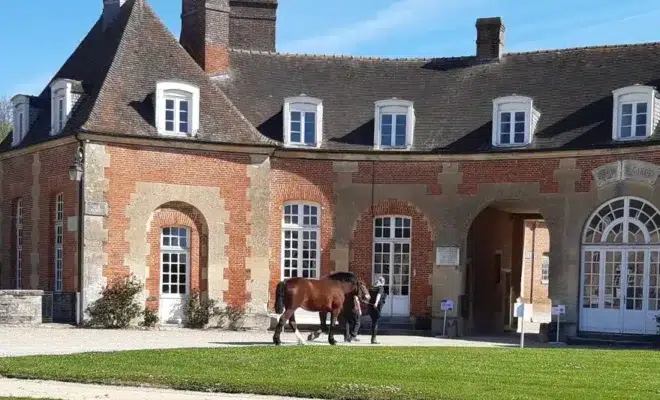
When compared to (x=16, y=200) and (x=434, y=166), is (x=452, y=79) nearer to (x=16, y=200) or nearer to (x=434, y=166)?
(x=434, y=166)

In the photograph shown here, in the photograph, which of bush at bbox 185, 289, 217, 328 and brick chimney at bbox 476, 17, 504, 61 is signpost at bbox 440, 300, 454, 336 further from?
brick chimney at bbox 476, 17, 504, 61

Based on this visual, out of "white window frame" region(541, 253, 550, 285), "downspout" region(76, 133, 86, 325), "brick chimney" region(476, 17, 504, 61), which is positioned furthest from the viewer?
"white window frame" region(541, 253, 550, 285)

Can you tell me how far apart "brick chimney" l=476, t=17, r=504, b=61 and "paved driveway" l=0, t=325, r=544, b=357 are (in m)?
7.85

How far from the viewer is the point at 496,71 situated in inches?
1077

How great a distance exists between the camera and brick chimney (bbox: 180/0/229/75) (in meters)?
27.3

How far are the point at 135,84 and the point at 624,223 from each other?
37.8 ft

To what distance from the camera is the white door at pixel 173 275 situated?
24344 millimetres

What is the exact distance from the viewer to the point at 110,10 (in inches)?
1078

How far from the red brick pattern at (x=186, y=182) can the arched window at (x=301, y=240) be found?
147 cm

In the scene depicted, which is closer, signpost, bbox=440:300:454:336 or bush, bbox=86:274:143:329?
bush, bbox=86:274:143:329

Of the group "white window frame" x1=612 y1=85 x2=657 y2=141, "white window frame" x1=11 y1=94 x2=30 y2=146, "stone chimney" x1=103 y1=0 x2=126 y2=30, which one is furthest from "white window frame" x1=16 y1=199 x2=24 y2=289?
"white window frame" x1=612 y1=85 x2=657 y2=141

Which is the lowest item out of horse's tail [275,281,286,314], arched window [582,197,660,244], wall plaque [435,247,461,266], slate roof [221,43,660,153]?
horse's tail [275,281,286,314]

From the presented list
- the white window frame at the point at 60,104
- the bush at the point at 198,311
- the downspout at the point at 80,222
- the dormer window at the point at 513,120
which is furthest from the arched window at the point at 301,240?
the white window frame at the point at 60,104

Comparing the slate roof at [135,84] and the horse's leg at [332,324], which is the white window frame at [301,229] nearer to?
the slate roof at [135,84]
